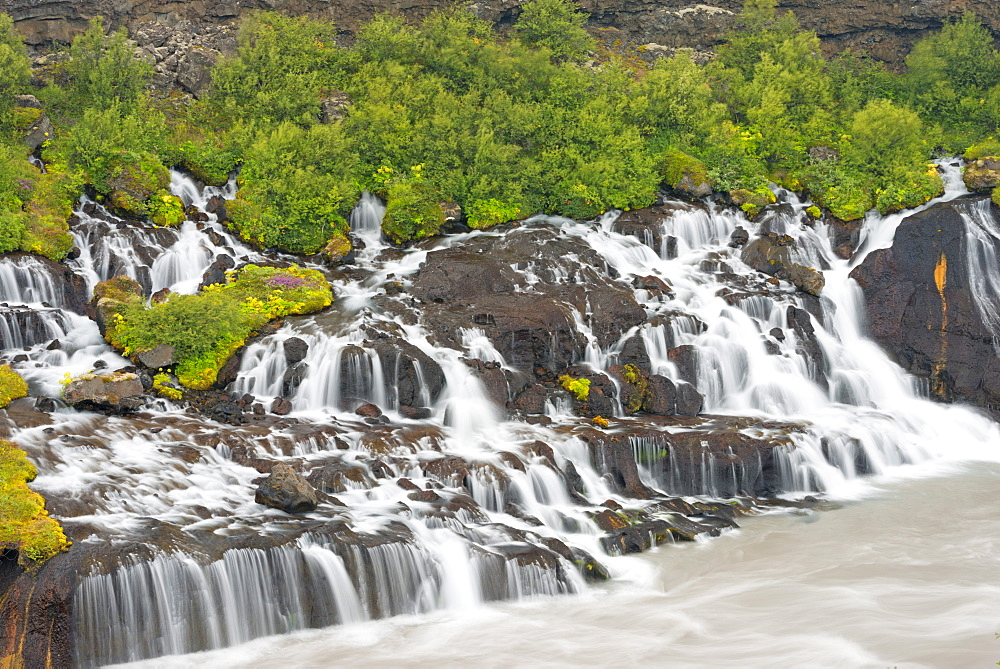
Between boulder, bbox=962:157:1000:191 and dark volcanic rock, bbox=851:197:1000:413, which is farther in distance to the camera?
boulder, bbox=962:157:1000:191

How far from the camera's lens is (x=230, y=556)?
11766 mm

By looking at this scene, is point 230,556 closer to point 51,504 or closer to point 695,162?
point 51,504

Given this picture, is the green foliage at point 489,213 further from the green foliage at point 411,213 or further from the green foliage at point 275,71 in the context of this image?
the green foliage at point 275,71

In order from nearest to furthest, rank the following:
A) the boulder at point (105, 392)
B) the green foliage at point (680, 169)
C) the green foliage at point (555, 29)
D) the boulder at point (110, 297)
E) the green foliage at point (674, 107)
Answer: the boulder at point (105, 392)
the boulder at point (110, 297)
the green foliage at point (680, 169)
the green foliage at point (674, 107)
the green foliage at point (555, 29)

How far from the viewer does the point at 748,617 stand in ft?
39.3

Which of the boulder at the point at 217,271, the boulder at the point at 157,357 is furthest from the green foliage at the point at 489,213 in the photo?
the boulder at the point at 157,357

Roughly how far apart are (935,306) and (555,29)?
15692 millimetres

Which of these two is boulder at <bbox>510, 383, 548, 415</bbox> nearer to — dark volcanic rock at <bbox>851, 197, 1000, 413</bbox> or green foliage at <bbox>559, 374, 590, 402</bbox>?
green foliage at <bbox>559, 374, 590, 402</bbox>

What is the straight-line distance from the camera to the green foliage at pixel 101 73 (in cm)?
2558

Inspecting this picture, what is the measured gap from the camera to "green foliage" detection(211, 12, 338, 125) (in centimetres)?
2656

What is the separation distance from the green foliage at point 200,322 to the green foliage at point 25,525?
5.63 metres

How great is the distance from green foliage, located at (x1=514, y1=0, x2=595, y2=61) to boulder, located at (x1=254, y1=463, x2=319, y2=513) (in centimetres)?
2137

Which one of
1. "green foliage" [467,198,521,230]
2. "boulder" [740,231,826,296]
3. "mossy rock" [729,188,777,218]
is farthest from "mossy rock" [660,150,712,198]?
"green foliage" [467,198,521,230]

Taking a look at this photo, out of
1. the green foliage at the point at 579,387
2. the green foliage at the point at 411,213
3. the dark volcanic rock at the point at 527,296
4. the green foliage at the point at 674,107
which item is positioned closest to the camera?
the green foliage at the point at 579,387
